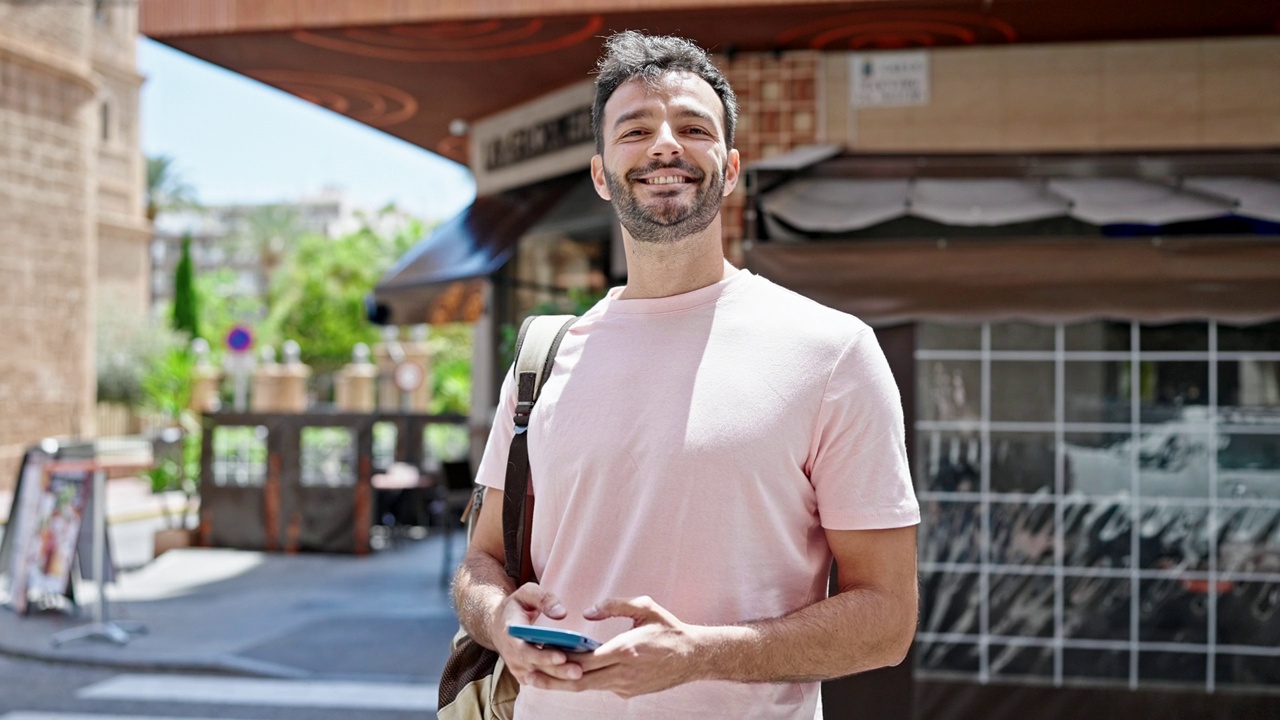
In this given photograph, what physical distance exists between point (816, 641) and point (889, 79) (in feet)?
20.2

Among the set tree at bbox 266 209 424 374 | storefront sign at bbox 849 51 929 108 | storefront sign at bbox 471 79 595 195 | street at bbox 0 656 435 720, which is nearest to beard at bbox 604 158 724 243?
street at bbox 0 656 435 720

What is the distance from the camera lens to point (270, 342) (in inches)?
1804

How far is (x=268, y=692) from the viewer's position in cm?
732

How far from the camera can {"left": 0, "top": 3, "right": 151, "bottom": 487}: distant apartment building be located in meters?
23.2

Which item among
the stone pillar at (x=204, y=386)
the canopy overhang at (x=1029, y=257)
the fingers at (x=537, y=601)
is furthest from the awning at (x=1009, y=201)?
the stone pillar at (x=204, y=386)

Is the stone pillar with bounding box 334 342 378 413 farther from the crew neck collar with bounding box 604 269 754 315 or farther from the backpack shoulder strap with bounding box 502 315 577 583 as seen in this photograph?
the crew neck collar with bounding box 604 269 754 315

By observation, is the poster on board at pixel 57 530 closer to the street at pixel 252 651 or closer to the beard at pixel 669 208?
the street at pixel 252 651

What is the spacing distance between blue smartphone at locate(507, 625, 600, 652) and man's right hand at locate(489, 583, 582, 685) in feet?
0.03

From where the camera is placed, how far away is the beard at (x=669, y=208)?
1893 mm

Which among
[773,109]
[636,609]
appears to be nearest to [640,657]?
[636,609]

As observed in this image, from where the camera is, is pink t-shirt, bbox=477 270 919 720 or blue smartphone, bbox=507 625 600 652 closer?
blue smartphone, bbox=507 625 600 652

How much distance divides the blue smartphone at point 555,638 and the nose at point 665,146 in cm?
79

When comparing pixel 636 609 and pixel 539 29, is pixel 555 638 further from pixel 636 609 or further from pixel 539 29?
pixel 539 29

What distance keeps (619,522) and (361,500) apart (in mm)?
11661
